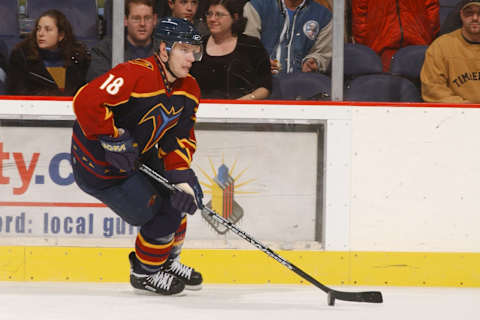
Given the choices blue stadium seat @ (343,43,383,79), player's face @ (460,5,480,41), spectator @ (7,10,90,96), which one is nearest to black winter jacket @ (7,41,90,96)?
spectator @ (7,10,90,96)

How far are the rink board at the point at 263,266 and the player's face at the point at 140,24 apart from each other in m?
0.94

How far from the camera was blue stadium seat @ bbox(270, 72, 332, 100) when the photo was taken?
11.0 feet

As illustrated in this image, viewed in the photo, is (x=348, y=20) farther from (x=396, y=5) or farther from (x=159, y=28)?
(x=159, y=28)

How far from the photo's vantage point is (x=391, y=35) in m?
3.52

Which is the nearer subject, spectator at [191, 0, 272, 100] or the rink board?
the rink board

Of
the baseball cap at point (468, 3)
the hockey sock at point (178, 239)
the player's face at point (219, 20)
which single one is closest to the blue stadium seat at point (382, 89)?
the baseball cap at point (468, 3)

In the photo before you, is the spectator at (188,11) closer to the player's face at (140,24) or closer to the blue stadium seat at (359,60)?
the player's face at (140,24)

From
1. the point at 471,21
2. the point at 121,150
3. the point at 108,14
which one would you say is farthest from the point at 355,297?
the point at 108,14

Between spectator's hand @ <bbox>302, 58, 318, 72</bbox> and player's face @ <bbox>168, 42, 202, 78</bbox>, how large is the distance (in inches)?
33.5

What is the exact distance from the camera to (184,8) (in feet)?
11.1

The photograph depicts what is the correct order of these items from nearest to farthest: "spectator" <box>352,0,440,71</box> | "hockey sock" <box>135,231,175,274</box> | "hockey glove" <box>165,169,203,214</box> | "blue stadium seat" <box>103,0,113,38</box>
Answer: "hockey glove" <box>165,169,203,214</box> < "hockey sock" <box>135,231,175,274</box> < "blue stadium seat" <box>103,0,113,38</box> < "spectator" <box>352,0,440,71</box>

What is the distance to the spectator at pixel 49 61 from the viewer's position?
10.8ft

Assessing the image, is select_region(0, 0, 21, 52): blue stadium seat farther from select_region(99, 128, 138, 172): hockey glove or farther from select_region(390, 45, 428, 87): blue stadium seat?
select_region(390, 45, 428, 87): blue stadium seat

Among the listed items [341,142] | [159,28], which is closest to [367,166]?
[341,142]
